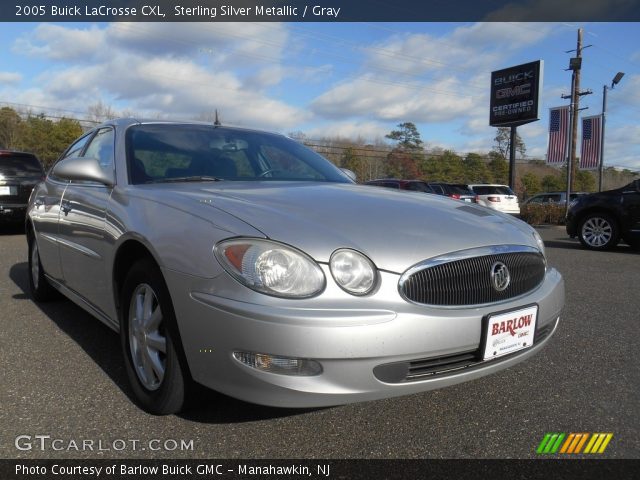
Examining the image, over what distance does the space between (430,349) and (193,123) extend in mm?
2363

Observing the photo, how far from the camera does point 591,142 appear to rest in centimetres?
2369

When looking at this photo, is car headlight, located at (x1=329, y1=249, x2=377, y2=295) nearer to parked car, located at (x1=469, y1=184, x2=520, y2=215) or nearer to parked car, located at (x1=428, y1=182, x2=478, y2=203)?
parked car, located at (x1=428, y1=182, x2=478, y2=203)

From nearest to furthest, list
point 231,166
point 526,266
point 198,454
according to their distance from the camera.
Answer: point 198,454 → point 526,266 → point 231,166

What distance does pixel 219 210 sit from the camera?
87.0 inches

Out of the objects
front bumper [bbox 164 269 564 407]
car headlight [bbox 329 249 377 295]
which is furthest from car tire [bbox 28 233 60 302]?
car headlight [bbox 329 249 377 295]

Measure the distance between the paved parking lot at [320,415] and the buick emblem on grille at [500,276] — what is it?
0.65 metres

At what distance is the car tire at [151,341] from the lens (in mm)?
2211

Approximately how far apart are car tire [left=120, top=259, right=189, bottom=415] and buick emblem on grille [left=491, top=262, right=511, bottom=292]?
133 centimetres

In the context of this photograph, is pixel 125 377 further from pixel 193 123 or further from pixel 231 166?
pixel 193 123

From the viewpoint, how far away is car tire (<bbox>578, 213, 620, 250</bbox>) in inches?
364

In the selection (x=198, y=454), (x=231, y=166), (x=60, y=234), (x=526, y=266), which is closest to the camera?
(x=198, y=454)

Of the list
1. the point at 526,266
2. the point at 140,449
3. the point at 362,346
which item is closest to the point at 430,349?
the point at 362,346

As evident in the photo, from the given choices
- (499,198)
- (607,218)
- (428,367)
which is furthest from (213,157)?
(499,198)

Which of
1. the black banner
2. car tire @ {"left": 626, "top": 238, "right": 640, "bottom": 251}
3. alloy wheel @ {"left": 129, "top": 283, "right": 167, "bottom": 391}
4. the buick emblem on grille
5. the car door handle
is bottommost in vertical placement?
the black banner
